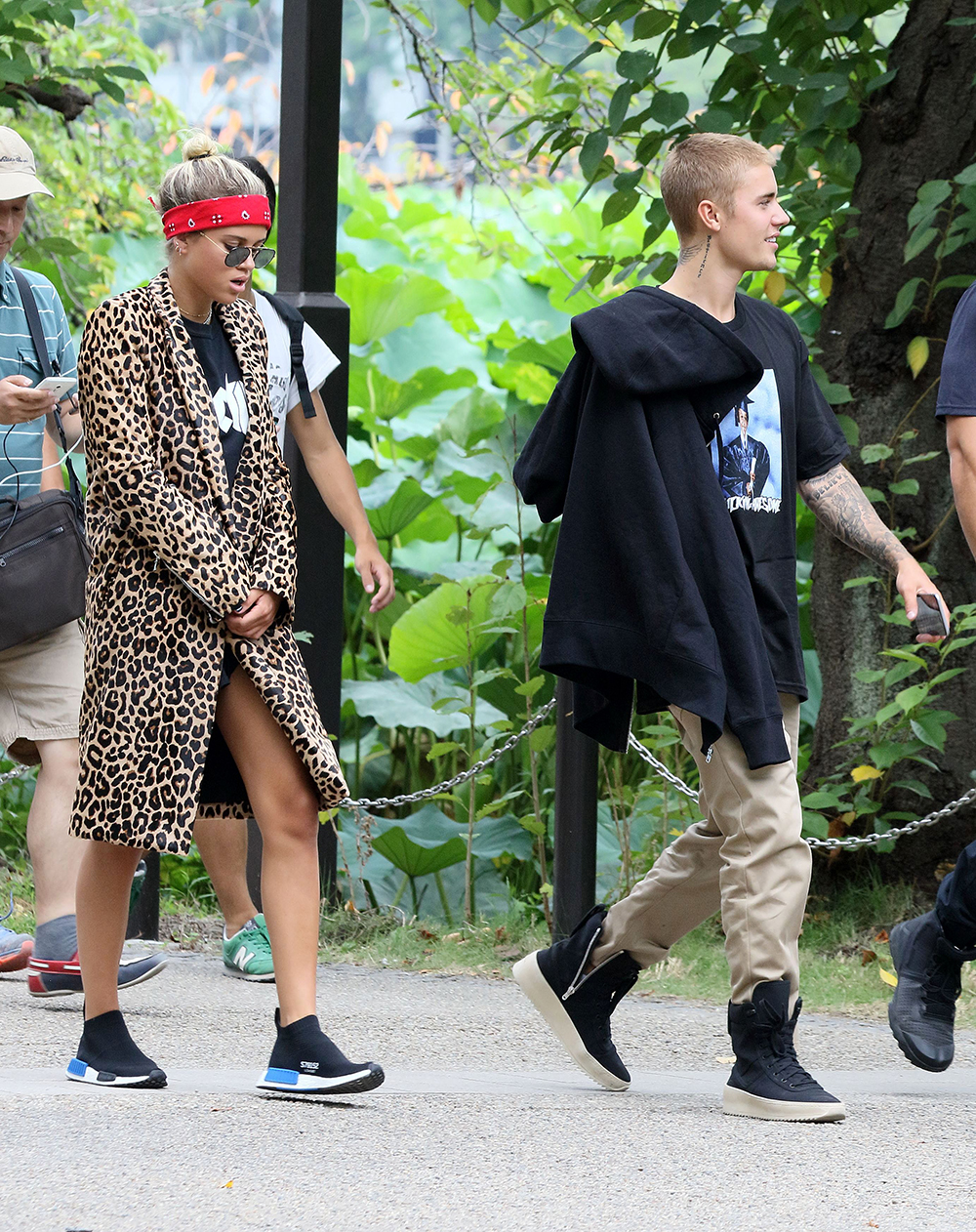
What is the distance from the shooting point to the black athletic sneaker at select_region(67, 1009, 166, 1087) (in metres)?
3.42

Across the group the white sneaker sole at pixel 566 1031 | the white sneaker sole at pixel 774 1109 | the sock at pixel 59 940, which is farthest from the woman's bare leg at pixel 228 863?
the white sneaker sole at pixel 774 1109

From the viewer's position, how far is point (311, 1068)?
3.32 m

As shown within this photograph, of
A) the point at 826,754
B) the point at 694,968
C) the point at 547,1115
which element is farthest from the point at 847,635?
the point at 547,1115

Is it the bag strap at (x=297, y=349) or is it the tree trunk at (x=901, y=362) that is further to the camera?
the tree trunk at (x=901, y=362)

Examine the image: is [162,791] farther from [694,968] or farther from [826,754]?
[826,754]

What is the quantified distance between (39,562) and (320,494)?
74cm

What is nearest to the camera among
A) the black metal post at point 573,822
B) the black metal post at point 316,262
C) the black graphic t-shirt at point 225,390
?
the black graphic t-shirt at point 225,390

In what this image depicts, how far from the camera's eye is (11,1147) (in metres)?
2.91

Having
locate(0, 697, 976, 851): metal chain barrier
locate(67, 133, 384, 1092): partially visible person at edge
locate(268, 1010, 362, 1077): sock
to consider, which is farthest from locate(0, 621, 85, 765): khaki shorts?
locate(268, 1010, 362, 1077): sock

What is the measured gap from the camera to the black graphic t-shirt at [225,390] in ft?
11.5

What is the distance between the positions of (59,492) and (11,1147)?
6.63 ft

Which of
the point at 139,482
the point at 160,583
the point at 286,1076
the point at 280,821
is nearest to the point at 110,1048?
the point at 286,1076

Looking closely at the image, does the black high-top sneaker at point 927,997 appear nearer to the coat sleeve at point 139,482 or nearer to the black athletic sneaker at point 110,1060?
the black athletic sneaker at point 110,1060

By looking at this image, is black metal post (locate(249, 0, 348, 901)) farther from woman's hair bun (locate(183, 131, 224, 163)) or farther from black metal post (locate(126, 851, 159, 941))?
woman's hair bun (locate(183, 131, 224, 163))
